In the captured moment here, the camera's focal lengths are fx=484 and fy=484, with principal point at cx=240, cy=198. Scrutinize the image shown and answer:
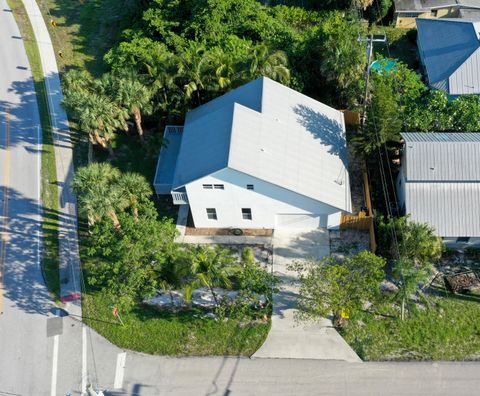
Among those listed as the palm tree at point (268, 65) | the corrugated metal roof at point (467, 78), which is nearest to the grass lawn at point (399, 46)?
the corrugated metal roof at point (467, 78)

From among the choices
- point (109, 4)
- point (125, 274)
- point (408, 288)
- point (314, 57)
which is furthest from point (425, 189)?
point (109, 4)

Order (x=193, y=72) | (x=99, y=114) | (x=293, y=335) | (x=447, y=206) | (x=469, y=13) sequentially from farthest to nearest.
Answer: (x=469, y=13) → (x=193, y=72) → (x=99, y=114) → (x=447, y=206) → (x=293, y=335)

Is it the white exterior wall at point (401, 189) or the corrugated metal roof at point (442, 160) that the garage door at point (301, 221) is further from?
the corrugated metal roof at point (442, 160)

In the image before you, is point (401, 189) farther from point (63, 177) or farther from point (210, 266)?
point (63, 177)

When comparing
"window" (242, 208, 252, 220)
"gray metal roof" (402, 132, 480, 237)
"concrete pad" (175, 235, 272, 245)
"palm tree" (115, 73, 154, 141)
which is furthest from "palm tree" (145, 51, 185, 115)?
"gray metal roof" (402, 132, 480, 237)

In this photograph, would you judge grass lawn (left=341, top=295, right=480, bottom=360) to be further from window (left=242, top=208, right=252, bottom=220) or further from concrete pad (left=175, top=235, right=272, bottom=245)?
window (left=242, top=208, right=252, bottom=220)

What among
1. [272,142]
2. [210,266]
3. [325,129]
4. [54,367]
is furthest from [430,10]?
[54,367]
